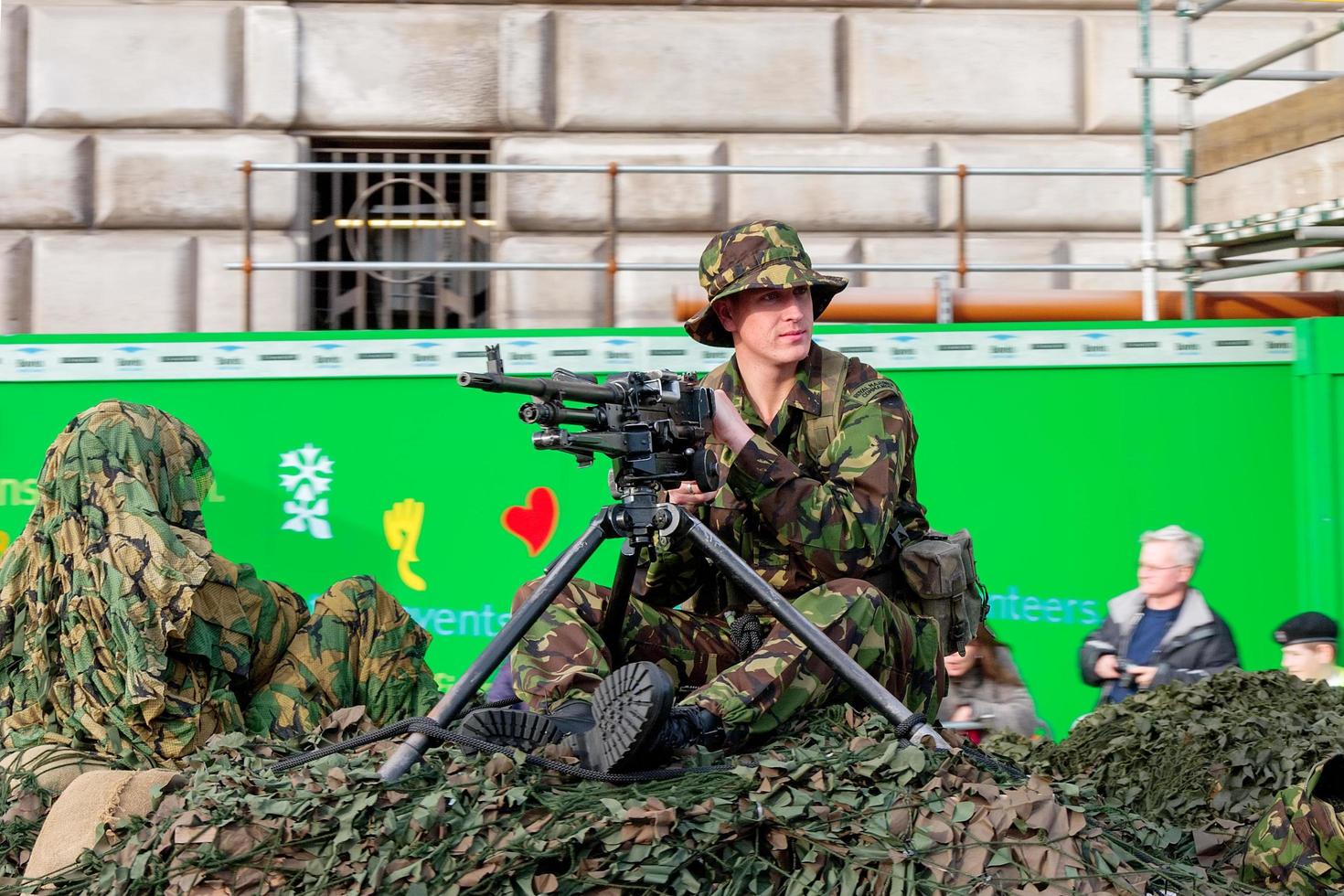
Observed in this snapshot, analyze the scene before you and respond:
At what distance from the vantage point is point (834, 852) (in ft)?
9.84

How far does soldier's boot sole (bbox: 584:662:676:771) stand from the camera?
3.17m

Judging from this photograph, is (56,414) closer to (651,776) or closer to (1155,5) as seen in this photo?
(651,776)

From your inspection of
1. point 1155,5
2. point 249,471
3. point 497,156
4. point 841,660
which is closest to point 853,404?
point 841,660

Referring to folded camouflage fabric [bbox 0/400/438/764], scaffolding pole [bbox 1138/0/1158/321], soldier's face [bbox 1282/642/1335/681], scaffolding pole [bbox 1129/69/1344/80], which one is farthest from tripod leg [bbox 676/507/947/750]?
scaffolding pole [bbox 1129/69/1344/80]

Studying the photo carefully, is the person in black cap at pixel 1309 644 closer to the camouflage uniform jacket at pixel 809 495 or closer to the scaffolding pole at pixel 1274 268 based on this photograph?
the scaffolding pole at pixel 1274 268

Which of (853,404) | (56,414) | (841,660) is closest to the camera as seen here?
(841,660)

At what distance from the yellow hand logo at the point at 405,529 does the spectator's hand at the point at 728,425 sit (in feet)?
9.75

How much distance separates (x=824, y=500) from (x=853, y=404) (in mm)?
448

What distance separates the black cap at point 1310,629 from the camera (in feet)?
20.9

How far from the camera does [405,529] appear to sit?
6562 mm

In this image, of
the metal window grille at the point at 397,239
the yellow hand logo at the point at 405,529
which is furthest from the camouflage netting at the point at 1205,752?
the metal window grille at the point at 397,239

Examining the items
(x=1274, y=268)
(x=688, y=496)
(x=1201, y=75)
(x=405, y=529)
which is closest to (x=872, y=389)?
(x=688, y=496)

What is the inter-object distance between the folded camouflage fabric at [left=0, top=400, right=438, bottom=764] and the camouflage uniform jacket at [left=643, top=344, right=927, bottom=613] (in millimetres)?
1052

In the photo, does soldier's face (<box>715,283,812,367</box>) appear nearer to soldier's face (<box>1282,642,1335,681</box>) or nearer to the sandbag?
the sandbag
